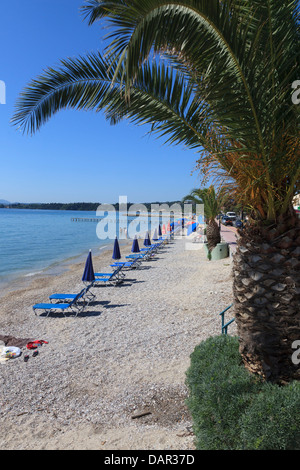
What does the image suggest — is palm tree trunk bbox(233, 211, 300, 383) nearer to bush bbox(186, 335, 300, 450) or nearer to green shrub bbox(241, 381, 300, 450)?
bush bbox(186, 335, 300, 450)

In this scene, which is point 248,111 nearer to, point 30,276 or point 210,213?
point 210,213

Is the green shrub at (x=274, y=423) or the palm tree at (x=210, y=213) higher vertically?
the palm tree at (x=210, y=213)

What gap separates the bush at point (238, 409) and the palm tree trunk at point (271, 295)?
23cm

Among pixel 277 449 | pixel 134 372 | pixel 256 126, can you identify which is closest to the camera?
pixel 277 449

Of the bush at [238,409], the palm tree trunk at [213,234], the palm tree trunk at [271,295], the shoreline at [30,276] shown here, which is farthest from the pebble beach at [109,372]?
the palm tree trunk at [213,234]

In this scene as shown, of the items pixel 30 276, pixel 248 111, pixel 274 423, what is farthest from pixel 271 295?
pixel 30 276

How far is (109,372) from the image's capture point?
5.23 meters

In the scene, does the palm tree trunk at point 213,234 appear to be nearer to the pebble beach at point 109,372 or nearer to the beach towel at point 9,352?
the pebble beach at point 109,372

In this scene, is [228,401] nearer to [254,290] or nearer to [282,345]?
[282,345]

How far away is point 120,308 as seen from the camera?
909cm

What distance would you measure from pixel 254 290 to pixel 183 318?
481 cm

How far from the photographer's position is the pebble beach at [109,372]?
3711 mm

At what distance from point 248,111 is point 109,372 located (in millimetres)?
4487
